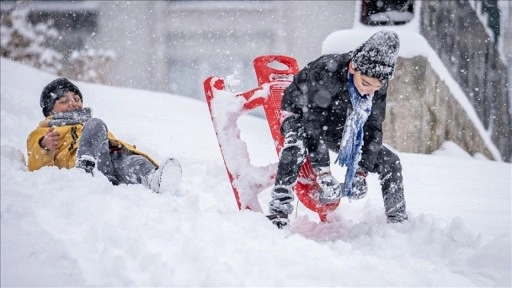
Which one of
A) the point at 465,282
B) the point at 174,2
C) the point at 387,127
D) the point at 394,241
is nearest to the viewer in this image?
the point at 465,282

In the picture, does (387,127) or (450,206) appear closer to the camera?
(450,206)

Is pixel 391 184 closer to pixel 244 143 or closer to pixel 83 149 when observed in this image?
pixel 244 143

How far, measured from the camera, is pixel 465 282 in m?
2.11

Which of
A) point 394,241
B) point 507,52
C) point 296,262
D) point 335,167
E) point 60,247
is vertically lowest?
point 507,52

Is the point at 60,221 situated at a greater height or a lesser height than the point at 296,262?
greater

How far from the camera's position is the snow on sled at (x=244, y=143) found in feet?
10.1

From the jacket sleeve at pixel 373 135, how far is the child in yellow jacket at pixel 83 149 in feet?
2.88

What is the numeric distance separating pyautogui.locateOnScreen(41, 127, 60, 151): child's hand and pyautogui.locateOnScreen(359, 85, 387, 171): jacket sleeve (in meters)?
1.52

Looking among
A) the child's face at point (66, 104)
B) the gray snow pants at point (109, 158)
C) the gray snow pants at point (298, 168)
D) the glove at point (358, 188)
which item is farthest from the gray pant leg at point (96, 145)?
the glove at point (358, 188)

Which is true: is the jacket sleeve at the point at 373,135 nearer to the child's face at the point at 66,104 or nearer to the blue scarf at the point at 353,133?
the blue scarf at the point at 353,133

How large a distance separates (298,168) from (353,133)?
282 millimetres

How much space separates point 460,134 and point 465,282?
575 centimetres

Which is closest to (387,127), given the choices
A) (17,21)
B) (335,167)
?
(335,167)

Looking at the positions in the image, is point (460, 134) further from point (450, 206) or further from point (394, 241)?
point (394, 241)
